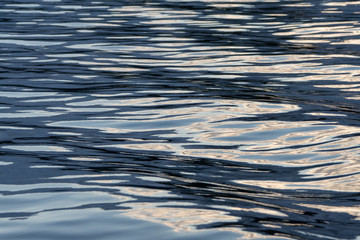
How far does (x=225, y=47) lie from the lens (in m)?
11.4

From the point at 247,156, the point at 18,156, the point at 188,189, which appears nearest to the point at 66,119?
the point at 18,156

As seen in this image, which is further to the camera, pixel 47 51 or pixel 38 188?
pixel 47 51

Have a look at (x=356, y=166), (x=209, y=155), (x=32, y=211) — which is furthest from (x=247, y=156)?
(x=32, y=211)

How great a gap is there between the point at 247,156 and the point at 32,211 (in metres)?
1.84

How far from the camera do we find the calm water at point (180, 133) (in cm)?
438

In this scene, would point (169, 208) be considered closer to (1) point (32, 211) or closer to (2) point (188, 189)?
(2) point (188, 189)

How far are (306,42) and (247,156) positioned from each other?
6495mm

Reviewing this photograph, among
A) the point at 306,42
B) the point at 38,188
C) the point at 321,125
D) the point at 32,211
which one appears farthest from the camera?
the point at 306,42

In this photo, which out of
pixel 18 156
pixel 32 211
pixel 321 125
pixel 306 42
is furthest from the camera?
pixel 306 42

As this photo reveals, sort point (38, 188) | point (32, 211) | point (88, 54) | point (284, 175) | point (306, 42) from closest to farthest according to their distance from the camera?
1. point (32, 211)
2. point (38, 188)
3. point (284, 175)
4. point (88, 54)
5. point (306, 42)

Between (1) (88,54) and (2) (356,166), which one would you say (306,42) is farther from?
(2) (356,166)

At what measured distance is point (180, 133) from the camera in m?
6.52

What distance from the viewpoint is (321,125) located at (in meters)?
6.71

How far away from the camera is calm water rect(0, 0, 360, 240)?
4.38 m
